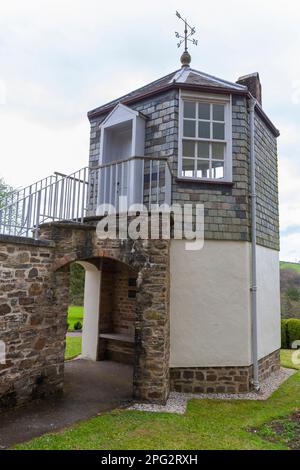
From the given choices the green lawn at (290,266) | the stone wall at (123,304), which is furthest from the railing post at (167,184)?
the green lawn at (290,266)

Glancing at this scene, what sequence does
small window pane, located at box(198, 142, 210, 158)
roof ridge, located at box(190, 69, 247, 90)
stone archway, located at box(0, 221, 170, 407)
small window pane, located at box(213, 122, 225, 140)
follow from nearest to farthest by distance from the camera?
stone archway, located at box(0, 221, 170, 407), small window pane, located at box(213, 122, 225, 140), small window pane, located at box(198, 142, 210, 158), roof ridge, located at box(190, 69, 247, 90)

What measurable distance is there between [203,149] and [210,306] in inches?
156

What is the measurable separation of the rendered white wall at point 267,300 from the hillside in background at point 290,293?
11.3 meters

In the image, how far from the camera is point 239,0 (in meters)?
6.22

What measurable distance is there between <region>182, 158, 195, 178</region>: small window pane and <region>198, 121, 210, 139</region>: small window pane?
2.22ft

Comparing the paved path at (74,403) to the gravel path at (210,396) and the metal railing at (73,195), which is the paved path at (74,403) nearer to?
the gravel path at (210,396)

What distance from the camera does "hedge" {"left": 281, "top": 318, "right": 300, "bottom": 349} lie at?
14.6 meters

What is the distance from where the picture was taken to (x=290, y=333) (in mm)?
14617

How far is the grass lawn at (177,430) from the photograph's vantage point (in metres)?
4.42

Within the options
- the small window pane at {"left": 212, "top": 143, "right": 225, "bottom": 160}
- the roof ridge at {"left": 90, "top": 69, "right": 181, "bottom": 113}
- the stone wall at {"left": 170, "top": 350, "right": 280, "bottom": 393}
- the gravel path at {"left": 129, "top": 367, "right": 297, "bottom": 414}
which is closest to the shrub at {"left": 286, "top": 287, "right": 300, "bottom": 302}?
the gravel path at {"left": 129, "top": 367, "right": 297, "bottom": 414}

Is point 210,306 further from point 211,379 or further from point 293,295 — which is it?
point 293,295

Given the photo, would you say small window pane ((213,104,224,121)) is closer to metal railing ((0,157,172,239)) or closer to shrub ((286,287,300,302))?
metal railing ((0,157,172,239))
